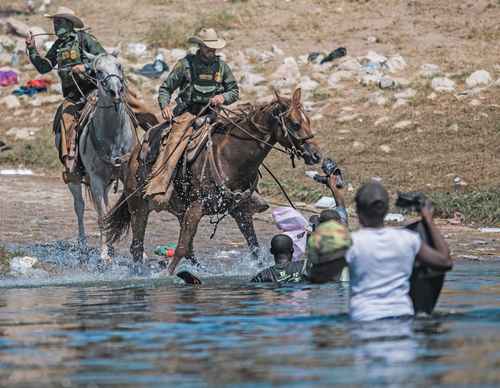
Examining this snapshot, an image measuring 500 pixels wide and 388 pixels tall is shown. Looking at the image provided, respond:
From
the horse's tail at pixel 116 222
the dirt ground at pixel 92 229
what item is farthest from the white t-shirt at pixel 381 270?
the horse's tail at pixel 116 222

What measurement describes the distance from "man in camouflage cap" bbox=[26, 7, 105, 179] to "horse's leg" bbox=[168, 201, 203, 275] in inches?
103

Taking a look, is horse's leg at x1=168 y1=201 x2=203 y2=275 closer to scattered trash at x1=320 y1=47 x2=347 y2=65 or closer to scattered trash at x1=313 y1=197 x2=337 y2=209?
scattered trash at x1=313 y1=197 x2=337 y2=209

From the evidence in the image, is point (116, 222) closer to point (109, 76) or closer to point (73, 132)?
point (73, 132)

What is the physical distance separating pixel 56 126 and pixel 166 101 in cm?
237

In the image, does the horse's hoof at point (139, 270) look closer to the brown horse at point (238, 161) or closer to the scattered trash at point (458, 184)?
the brown horse at point (238, 161)

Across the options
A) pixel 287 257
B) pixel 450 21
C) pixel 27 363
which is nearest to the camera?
pixel 27 363

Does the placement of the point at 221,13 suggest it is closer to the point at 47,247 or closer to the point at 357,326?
the point at 47,247

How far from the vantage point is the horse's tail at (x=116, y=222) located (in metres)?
15.0

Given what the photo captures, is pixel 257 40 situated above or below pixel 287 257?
above

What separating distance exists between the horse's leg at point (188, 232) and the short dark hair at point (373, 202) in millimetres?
5836

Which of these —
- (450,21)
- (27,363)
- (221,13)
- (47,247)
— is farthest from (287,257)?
(221,13)

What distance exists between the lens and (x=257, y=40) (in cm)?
2842

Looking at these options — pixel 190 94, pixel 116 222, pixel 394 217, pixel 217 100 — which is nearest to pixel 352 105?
pixel 394 217

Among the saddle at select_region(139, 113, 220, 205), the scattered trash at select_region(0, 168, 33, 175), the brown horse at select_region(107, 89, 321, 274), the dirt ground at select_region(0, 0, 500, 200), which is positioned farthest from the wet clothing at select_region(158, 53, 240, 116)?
the scattered trash at select_region(0, 168, 33, 175)
